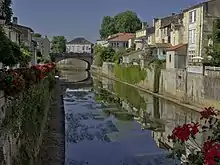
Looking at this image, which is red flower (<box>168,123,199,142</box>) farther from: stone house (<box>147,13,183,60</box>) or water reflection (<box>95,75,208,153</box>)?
stone house (<box>147,13,183,60</box>)

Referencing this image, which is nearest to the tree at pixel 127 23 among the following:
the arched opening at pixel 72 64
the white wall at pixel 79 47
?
the arched opening at pixel 72 64

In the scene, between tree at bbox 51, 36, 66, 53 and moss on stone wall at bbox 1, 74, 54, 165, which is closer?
moss on stone wall at bbox 1, 74, 54, 165

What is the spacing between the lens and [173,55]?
4106 centimetres

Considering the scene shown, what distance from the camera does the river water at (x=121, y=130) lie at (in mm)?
13875

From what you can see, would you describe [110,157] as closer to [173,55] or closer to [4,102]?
[4,102]

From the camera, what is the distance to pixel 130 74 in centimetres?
5056

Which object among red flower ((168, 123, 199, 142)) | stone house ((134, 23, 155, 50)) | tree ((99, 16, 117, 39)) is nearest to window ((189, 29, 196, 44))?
stone house ((134, 23, 155, 50))

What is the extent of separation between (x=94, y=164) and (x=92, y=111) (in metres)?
13.8

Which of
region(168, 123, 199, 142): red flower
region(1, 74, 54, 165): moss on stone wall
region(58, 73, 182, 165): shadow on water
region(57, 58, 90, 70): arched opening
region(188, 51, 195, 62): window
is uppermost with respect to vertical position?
region(188, 51, 195, 62): window

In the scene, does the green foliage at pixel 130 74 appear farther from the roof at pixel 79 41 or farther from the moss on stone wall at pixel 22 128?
the roof at pixel 79 41

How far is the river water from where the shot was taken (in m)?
13.9

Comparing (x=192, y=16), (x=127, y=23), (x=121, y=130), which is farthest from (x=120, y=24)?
(x=121, y=130)

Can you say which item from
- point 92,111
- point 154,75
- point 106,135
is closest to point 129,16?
point 154,75

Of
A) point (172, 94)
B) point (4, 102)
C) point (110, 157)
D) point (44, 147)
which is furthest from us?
point (172, 94)
